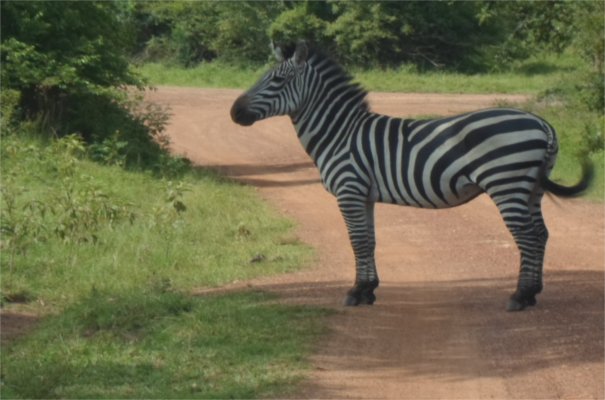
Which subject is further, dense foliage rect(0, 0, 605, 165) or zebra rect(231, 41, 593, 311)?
dense foliage rect(0, 0, 605, 165)

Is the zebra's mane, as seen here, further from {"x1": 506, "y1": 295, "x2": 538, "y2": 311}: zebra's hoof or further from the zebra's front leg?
{"x1": 506, "y1": 295, "x2": 538, "y2": 311}: zebra's hoof

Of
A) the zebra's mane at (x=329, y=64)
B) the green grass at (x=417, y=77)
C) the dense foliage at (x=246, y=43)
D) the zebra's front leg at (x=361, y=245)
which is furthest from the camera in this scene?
the green grass at (x=417, y=77)

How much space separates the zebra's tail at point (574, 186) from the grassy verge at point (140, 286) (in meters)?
2.14

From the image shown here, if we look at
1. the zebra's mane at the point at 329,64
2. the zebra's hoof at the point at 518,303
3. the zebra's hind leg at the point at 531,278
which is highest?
A: the zebra's mane at the point at 329,64

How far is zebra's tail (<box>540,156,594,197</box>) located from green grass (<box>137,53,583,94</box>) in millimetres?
18725

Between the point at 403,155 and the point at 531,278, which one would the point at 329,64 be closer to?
the point at 403,155

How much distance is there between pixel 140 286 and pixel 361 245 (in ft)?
7.38

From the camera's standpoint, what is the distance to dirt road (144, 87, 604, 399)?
227 inches

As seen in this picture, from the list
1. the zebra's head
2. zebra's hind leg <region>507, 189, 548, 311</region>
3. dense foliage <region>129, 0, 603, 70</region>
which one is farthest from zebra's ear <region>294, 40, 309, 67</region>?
dense foliage <region>129, 0, 603, 70</region>

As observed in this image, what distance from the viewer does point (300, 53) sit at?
7969mm

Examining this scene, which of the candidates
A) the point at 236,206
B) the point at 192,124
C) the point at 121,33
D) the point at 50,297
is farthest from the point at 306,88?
the point at 192,124

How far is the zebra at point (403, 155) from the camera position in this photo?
7168mm

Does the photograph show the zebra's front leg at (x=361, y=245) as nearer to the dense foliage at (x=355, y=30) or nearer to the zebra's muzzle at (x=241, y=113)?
the zebra's muzzle at (x=241, y=113)

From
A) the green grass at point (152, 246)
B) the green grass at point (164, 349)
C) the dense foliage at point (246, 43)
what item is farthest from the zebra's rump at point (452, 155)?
the dense foliage at point (246, 43)
